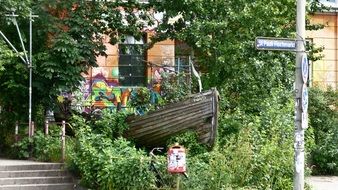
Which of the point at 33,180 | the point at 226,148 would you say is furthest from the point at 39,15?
the point at 226,148

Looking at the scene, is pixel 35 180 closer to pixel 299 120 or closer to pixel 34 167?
pixel 34 167

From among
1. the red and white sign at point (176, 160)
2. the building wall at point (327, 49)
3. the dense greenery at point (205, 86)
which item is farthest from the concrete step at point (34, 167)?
the building wall at point (327, 49)

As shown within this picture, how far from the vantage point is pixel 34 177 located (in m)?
15.2

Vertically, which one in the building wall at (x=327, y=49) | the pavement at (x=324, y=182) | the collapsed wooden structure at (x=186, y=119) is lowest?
the pavement at (x=324, y=182)

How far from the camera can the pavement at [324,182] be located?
682 inches

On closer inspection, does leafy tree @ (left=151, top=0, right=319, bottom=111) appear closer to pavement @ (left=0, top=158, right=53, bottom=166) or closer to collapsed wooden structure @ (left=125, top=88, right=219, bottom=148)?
collapsed wooden structure @ (left=125, top=88, right=219, bottom=148)

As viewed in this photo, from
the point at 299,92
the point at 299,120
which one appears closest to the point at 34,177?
the point at 299,120

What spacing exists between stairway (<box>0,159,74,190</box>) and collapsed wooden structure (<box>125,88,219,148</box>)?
7.66 ft

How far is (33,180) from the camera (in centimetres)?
1506

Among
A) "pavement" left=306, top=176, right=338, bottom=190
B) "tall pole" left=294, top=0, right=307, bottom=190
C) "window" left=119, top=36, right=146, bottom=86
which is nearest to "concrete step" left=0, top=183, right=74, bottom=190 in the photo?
"tall pole" left=294, top=0, right=307, bottom=190

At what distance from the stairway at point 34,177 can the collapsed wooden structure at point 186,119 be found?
2.33 meters

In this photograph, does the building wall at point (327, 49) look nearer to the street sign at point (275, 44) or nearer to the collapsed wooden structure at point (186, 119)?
the collapsed wooden structure at point (186, 119)

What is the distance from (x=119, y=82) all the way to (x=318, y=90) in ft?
29.4

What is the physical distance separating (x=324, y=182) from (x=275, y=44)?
8620mm
